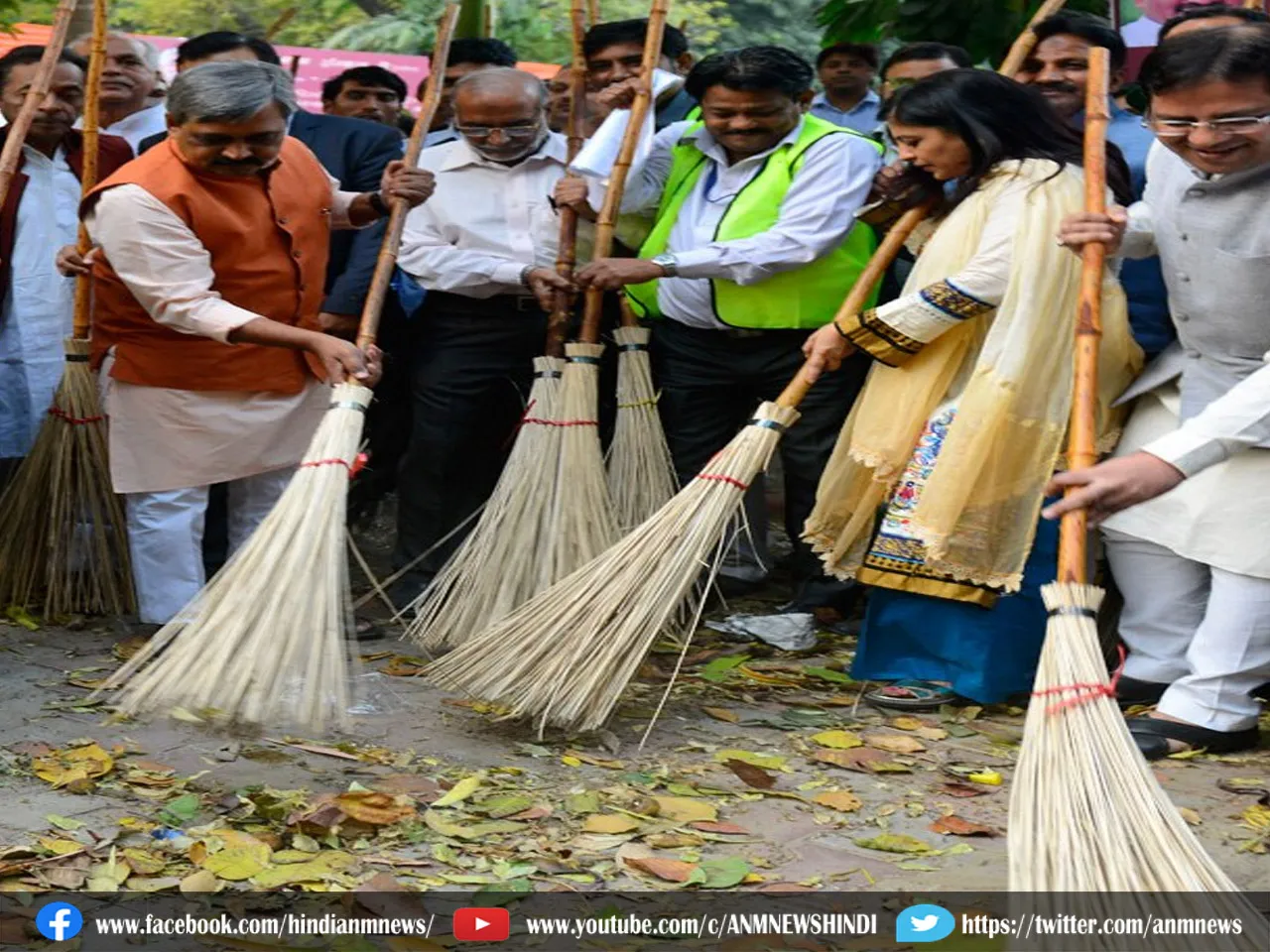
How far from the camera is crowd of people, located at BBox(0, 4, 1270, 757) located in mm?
3732

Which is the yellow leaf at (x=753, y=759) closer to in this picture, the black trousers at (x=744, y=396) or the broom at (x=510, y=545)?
the broom at (x=510, y=545)

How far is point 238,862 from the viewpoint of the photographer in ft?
9.86

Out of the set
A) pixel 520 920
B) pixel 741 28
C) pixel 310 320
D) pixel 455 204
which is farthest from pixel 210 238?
pixel 741 28

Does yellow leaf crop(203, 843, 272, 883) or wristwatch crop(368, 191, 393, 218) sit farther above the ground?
wristwatch crop(368, 191, 393, 218)

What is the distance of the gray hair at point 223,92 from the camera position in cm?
414

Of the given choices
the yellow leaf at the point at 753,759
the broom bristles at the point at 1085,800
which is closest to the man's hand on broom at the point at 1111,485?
the broom bristles at the point at 1085,800

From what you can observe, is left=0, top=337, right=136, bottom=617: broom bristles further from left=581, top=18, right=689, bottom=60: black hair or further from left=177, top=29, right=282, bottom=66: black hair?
left=581, top=18, right=689, bottom=60: black hair

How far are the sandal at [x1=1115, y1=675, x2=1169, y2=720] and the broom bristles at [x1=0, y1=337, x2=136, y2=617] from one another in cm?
274

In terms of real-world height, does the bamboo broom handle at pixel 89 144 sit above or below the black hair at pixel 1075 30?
below

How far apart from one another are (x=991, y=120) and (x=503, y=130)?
1482 mm

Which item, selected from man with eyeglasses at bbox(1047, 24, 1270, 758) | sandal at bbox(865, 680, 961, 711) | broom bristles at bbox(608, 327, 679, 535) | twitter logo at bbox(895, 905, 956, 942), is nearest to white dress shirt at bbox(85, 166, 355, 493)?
broom bristles at bbox(608, 327, 679, 535)

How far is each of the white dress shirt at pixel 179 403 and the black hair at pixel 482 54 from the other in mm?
1438

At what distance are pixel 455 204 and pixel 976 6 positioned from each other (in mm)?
2022

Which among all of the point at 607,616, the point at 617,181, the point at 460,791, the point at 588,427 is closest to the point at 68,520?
the point at 588,427
